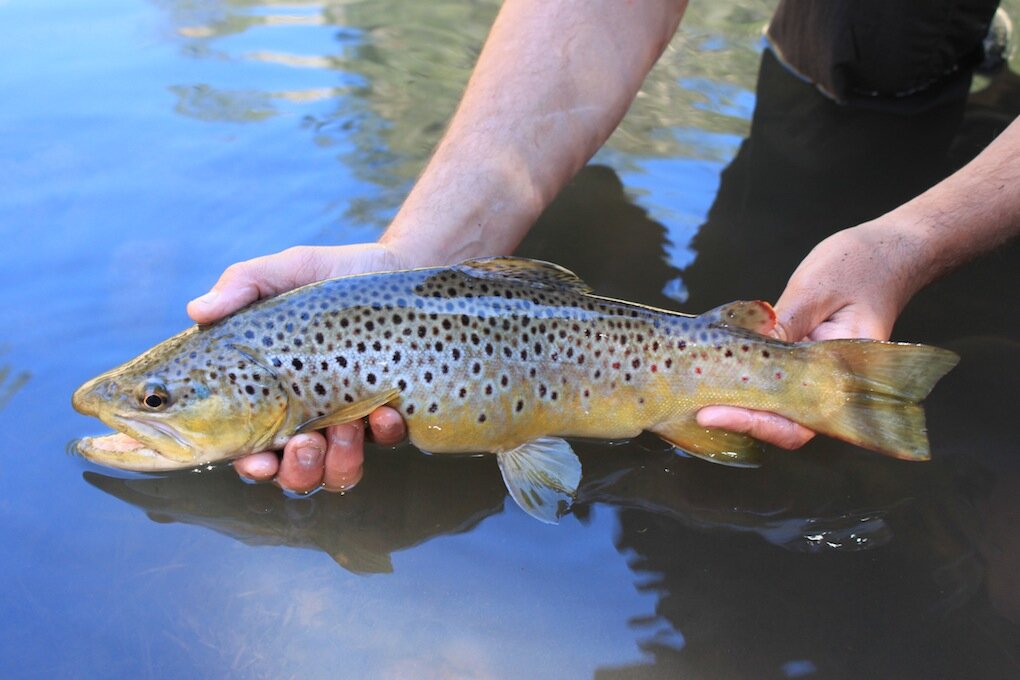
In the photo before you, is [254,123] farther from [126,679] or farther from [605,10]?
[126,679]

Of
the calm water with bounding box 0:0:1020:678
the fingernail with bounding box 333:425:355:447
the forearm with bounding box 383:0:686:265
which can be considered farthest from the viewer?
the forearm with bounding box 383:0:686:265

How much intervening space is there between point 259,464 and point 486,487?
0.84 meters

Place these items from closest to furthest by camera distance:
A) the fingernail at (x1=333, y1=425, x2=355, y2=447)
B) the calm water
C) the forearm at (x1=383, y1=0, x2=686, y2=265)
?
1. the calm water
2. the fingernail at (x1=333, y1=425, x2=355, y2=447)
3. the forearm at (x1=383, y1=0, x2=686, y2=265)

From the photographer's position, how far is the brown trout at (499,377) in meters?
3.08

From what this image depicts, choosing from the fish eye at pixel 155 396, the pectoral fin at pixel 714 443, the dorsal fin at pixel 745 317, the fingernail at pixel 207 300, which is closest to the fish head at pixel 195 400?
the fish eye at pixel 155 396

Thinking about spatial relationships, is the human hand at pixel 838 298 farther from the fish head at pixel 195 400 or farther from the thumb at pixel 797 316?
the fish head at pixel 195 400

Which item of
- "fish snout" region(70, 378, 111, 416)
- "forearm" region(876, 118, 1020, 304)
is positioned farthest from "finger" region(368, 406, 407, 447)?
"forearm" region(876, 118, 1020, 304)

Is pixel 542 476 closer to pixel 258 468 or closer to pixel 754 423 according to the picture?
pixel 754 423

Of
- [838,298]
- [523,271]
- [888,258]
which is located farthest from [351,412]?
[888,258]

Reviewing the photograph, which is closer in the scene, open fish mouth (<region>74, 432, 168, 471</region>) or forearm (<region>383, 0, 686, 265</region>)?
open fish mouth (<region>74, 432, 168, 471</region>)

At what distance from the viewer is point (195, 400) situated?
3051 millimetres

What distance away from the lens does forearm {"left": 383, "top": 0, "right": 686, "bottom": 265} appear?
3953mm

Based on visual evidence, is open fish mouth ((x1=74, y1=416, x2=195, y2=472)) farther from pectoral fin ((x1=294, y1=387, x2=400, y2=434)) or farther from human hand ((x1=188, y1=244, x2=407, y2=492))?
pectoral fin ((x1=294, y1=387, x2=400, y2=434))

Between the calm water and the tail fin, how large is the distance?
1.35ft
